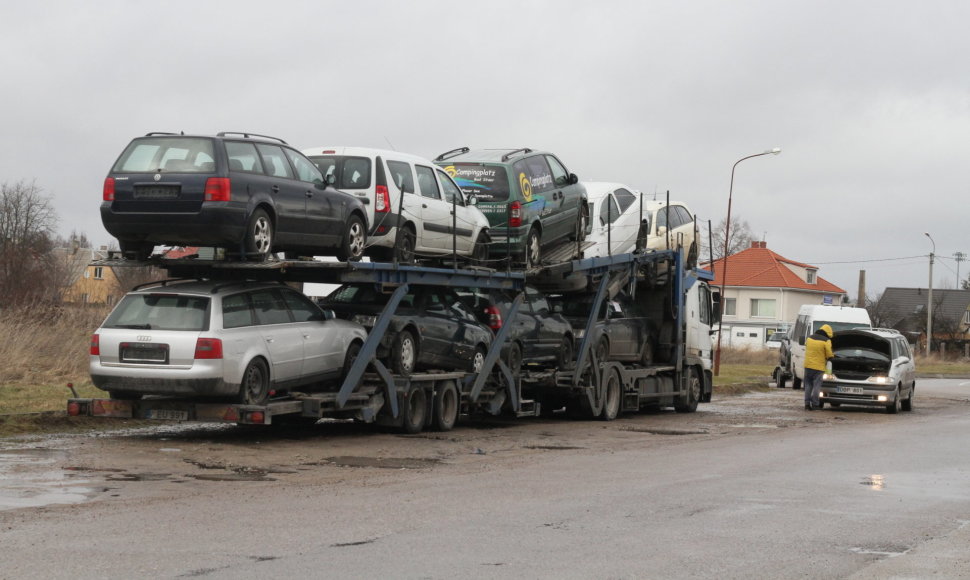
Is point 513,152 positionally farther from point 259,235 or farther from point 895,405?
point 895,405

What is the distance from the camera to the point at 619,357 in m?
22.8

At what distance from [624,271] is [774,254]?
68386mm

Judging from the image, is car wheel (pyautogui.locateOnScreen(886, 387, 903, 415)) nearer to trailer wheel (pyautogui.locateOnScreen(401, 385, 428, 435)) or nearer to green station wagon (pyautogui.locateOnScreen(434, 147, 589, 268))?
green station wagon (pyautogui.locateOnScreen(434, 147, 589, 268))

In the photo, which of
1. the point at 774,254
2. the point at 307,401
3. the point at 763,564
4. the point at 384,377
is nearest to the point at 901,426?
the point at 384,377

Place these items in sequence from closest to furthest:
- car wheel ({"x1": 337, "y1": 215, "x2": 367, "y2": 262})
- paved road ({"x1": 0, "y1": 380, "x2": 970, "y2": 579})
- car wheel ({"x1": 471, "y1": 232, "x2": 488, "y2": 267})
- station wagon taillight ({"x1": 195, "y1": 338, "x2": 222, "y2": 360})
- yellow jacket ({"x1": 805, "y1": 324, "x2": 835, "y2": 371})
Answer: paved road ({"x1": 0, "y1": 380, "x2": 970, "y2": 579}), station wagon taillight ({"x1": 195, "y1": 338, "x2": 222, "y2": 360}), car wheel ({"x1": 337, "y1": 215, "x2": 367, "y2": 262}), car wheel ({"x1": 471, "y1": 232, "x2": 488, "y2": 267}), yellow jacket ({"x1": 805, "y1": 324, "x2": 835, "y2": 371})

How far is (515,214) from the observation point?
61.2 ft

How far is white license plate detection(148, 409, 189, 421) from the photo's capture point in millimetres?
13790

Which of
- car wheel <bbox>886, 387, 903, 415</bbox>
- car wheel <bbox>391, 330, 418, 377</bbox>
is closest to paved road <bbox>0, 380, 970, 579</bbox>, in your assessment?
car wheel <bbox>391, 330, 418, 377</bbox>

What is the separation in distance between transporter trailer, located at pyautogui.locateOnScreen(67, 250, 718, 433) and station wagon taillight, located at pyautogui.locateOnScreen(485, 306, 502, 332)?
0.38ft

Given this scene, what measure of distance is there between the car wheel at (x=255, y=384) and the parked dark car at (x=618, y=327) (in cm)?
781

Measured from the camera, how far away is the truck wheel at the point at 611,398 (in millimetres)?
21516

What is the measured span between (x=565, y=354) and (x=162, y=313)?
27.6 feet

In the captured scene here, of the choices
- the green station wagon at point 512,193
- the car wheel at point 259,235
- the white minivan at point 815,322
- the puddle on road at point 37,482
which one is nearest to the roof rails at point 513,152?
the green station wagon at point 512,193

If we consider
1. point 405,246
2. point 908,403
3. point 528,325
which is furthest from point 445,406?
point 908,403
